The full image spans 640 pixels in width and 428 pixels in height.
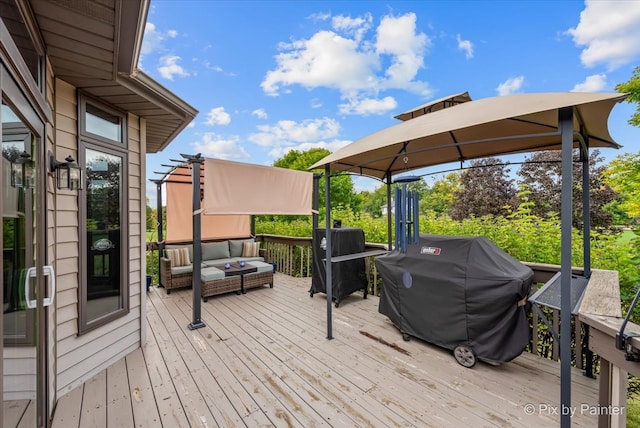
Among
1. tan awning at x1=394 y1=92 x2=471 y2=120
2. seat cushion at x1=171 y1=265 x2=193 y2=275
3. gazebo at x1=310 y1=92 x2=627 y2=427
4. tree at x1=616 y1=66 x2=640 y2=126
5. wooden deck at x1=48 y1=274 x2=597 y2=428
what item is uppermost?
tree at x1=616 y1=66 x2=640 y2=126

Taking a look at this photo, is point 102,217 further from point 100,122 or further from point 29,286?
point 29,286

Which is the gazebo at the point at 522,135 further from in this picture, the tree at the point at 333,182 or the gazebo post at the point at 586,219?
the tree at the point at 333,182

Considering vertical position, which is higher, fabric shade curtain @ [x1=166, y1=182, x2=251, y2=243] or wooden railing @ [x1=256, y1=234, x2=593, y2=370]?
fabric shade curtain @ [x1=166, y1=182, x2=251, y2=243]

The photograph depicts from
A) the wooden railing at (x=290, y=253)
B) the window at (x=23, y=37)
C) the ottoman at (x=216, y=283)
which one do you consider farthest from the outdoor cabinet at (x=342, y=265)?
the window at (x=23, y=37)

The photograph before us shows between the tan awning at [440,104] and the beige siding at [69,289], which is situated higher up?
the tan awning at [440,104]

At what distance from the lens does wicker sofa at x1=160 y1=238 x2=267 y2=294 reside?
521cm

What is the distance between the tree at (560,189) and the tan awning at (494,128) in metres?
2.95

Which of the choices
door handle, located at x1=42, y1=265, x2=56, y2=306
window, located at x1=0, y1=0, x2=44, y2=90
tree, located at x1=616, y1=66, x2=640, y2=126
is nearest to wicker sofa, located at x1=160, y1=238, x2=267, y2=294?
door handle, located at x1=42, y1=265, x2=56, y2=306

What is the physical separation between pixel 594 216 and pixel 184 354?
8.46 metres

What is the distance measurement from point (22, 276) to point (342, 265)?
143 inches

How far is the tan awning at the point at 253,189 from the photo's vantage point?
141 inches

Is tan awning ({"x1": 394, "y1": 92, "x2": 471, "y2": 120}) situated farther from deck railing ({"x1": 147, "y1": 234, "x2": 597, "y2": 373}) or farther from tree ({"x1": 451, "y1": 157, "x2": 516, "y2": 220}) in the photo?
tree ({"x1": 451, "y1": 157, "x2": 516, "y2": 220})

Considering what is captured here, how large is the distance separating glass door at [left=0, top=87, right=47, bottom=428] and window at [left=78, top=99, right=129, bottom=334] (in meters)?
0.82

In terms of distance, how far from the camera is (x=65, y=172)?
2119 millimetres
